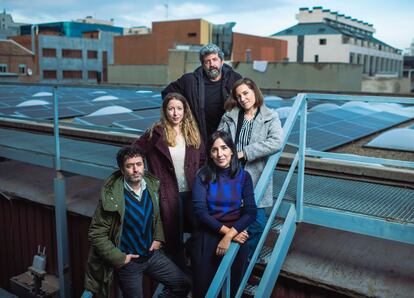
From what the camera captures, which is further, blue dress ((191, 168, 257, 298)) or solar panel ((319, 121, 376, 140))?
solar panel ((319, 121, 376, 140))

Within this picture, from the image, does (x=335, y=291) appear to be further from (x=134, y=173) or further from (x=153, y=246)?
(x=134, y=173)

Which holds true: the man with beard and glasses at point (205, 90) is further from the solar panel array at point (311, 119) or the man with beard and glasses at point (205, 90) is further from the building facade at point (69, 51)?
the building facade at point (69, 51)

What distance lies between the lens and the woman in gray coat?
3023 mm

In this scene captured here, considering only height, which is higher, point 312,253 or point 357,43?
point 357,43

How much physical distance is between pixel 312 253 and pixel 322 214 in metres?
0.61

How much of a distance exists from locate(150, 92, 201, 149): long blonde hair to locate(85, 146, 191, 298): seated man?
0.80 ft

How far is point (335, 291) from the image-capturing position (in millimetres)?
3467

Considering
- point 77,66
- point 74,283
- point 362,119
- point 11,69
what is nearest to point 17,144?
point 74,283

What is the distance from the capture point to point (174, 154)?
10.2 ft

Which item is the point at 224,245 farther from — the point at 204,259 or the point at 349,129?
the point at 349,129

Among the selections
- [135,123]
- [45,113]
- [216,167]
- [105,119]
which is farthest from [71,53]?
[216,167]

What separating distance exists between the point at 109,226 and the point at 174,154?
0.65 meters

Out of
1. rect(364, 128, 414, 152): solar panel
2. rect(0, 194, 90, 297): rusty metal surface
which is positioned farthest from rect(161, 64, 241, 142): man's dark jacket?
rect(364, 128, 414, 152): solar panel

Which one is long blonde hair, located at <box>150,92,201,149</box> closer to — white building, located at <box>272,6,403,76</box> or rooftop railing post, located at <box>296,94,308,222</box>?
rooftop railing post, located at <box>296,94,308,222</box>
